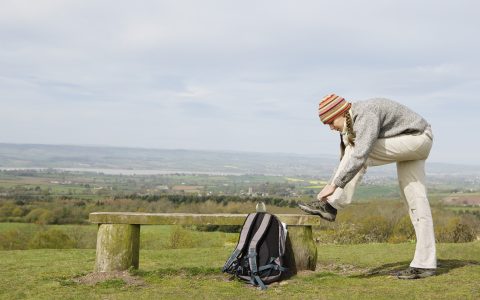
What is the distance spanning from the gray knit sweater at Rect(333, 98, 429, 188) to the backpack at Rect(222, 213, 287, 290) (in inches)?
46.6

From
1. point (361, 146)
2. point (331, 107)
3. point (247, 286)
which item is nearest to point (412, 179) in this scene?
point (361, 146)

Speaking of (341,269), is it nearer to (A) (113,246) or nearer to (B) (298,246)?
(B) (298,246)

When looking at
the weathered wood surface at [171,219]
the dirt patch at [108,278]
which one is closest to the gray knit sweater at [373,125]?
the weathered wood surface at [171,219]

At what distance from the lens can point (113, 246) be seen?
6363 mm

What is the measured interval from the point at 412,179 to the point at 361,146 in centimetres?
98

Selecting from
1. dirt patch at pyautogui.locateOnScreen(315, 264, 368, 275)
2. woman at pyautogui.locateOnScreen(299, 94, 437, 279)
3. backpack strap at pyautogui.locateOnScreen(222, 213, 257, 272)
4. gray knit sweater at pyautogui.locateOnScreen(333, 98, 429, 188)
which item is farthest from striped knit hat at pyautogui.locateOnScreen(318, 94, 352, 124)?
dirt patch at pyautogui.locateOnScreen(315, 264, 368, 275)

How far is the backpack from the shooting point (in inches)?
229

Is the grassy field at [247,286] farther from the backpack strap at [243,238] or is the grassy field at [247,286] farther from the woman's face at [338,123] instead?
the woman's face at [338,123]

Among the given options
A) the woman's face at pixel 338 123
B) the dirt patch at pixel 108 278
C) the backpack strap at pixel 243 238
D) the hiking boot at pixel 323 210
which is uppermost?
the woman's face at pixel 338 123

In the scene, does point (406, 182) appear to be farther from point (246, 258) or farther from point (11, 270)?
point (11, 270)

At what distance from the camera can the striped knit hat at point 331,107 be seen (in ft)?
18.1

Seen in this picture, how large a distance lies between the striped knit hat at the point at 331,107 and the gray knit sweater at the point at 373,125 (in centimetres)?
14

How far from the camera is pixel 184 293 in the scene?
17.6 feet

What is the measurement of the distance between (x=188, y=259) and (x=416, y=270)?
15.8 ft
